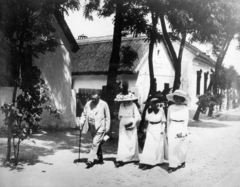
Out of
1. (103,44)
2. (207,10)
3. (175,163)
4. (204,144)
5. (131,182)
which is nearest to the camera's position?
(131,182)

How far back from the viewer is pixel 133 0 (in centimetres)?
827

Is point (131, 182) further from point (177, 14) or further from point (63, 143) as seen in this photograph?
point (177, 14)

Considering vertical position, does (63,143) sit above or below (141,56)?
below

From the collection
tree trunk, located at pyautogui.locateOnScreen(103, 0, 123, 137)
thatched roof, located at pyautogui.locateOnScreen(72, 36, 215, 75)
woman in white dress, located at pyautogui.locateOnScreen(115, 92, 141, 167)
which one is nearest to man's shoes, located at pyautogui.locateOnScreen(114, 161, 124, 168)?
woman in white dress, located at pyautogui.locateOnScreen(115, 92, 141, 167)

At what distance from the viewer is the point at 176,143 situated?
5895mm

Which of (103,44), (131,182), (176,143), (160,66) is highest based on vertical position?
(103,44)

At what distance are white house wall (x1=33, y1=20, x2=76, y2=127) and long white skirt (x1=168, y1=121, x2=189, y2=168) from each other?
5.71 meters

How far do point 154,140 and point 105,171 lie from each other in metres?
1.15

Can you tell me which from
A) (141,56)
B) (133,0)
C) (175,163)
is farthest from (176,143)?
(141,56)

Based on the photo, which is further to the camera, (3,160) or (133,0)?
(133,0)

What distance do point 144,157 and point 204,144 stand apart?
12.9ft

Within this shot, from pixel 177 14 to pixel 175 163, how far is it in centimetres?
425

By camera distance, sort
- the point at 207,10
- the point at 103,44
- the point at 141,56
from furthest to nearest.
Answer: the point at 103,44 → the point at 141,56 → the point at 207,10

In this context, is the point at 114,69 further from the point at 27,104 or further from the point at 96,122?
the point at 27,104
